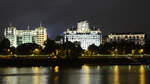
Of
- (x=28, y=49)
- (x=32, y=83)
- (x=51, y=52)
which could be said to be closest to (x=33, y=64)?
(x=32, y=83)

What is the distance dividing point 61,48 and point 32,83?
77.9 metres

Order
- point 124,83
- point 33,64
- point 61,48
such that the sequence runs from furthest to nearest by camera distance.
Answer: point 61,48 → point 33,64 → point 124,83

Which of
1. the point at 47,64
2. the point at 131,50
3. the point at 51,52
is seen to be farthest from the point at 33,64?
the point at 131,50

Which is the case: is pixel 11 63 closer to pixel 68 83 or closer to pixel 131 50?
pixel 68 83

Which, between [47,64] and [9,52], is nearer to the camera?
[47,64]

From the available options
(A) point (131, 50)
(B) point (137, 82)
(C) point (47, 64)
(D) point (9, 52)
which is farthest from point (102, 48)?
(B) point (137, 82)

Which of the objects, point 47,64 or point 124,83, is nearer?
point 124,83

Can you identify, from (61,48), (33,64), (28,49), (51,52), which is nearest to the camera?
(33,64)

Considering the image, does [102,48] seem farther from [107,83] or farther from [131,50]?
[107,83]

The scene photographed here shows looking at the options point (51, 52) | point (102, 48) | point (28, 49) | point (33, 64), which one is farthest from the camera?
point (102, 48)

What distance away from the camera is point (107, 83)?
31.7 meters

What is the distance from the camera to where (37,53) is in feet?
402

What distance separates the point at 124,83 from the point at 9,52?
99.7 m

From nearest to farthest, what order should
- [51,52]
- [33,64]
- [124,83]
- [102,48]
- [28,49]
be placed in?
1. [124,83]
2. [33,64]
3. [51,52]
4. [28,49]
5. [102,48]
